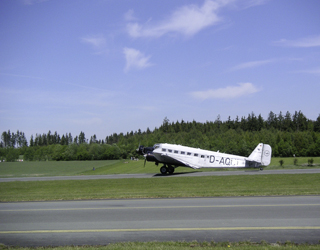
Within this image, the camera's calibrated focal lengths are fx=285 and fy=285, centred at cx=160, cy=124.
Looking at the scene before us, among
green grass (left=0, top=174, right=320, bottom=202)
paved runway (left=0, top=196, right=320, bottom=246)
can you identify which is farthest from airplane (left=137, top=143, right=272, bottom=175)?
→ paved runway (left=0, top=196, right=320, bottom=246)

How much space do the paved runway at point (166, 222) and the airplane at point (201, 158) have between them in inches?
814

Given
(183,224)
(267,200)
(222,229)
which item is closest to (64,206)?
(183,224)

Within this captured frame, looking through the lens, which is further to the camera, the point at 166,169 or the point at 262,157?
the point at 166,169

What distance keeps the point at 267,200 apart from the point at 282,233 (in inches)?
210

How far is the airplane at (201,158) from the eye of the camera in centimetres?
3419

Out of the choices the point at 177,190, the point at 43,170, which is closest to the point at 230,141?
the point at 43,170

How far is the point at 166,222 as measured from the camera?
32.1ft

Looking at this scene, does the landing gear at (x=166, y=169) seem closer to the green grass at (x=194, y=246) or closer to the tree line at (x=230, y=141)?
the green grass at (x=194, y=246)

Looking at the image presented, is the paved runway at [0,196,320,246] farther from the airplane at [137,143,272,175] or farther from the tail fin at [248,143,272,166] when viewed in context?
the tail fin at [248,143,272,166]

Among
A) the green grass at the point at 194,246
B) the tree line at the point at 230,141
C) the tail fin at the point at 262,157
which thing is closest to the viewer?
the green grass at the point at 194,246

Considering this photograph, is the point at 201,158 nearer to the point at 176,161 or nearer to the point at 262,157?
the point at 176,161

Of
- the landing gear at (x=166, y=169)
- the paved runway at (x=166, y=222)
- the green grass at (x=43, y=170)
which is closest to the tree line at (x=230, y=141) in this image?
the green grass at (x=43, y=170)

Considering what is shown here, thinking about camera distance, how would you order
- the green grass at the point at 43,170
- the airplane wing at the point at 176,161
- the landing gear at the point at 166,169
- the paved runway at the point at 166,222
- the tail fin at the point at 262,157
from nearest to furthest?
the paved runway at the point at 166,222 → the airplane wing at the point at 176,161 → the tail fin at the point at 262,157 → the landing gear at the point at 166,169 → the green grass at the point at 43,170

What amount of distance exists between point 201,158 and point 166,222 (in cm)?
2521
